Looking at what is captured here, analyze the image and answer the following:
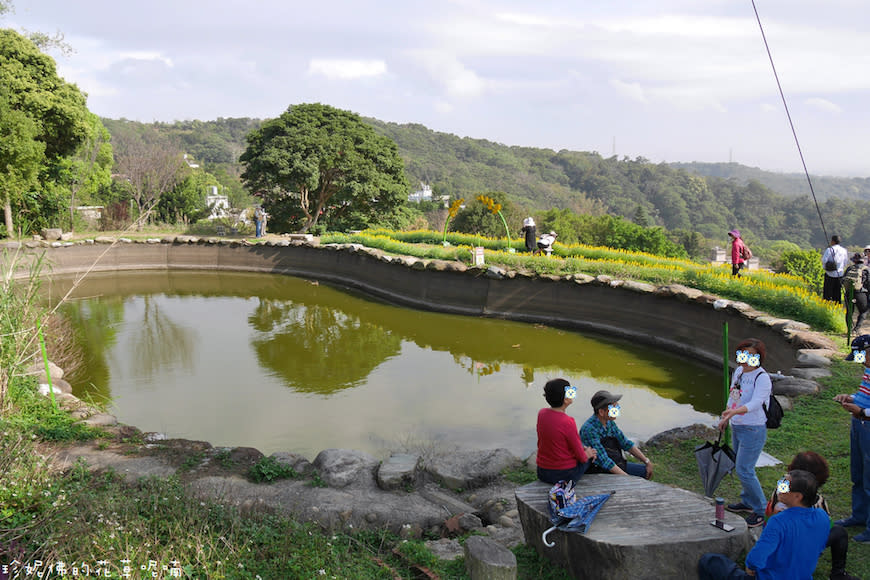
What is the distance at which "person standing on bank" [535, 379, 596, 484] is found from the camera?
13.3ft

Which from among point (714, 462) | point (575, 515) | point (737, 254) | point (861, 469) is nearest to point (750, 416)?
point (714, 462)

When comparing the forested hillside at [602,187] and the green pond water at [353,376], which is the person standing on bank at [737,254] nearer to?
the green pond water at [353,376]

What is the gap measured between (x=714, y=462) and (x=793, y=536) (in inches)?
47.1

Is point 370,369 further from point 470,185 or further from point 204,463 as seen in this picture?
point 470,185

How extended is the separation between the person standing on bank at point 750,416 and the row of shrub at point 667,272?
6.13m

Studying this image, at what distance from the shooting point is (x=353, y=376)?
389 inches

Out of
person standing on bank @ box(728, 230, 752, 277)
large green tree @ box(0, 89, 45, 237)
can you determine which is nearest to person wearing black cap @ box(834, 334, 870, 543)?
person standing on bank @ box(728, 230, 752, 277)

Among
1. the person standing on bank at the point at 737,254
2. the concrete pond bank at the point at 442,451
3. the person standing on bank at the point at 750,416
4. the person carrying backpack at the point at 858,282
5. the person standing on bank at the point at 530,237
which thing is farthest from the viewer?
the person standing on bank at the point at 530,237

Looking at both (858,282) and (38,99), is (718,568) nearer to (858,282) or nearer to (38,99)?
(858,282)

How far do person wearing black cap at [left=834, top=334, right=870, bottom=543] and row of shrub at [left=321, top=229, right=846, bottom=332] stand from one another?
5864 millimetres

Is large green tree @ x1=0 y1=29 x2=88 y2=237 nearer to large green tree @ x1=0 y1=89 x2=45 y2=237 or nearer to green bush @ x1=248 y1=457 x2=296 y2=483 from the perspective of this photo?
large green tree @ x1=0 y1=89 x2=45 y2=237

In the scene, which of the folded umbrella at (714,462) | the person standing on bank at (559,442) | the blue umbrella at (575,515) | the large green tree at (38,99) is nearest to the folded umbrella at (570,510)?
the blue umbrella at (575,515)

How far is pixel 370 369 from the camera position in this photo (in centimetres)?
1027

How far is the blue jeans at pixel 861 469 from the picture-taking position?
407 centimetres
